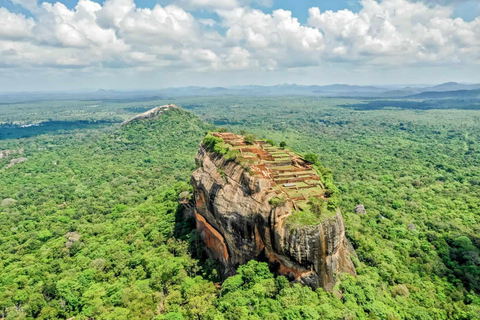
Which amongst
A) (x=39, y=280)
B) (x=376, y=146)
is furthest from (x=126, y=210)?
(x=376, y=146)

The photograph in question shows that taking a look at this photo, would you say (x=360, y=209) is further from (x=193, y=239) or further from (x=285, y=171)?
(x=193, y=239)

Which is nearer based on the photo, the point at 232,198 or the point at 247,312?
the point at 247,312

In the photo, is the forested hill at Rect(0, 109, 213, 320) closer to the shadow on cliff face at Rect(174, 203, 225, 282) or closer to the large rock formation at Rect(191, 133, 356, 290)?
the shadow on cliff face at Rect(174, 203, 225, 282)

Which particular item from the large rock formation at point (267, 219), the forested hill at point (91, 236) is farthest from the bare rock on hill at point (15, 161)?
the large rock formation at point (267, 219)

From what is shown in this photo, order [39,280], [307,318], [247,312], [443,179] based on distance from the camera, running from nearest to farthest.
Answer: [307,318]
[247,312]
[39,280]
[443,179]

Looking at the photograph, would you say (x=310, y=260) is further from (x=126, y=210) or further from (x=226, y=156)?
(x=126, y=210)

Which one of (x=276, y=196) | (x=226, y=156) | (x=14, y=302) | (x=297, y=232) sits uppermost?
(x=226, y=156)

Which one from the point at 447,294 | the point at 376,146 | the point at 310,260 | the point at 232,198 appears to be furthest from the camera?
the point at 376,146
